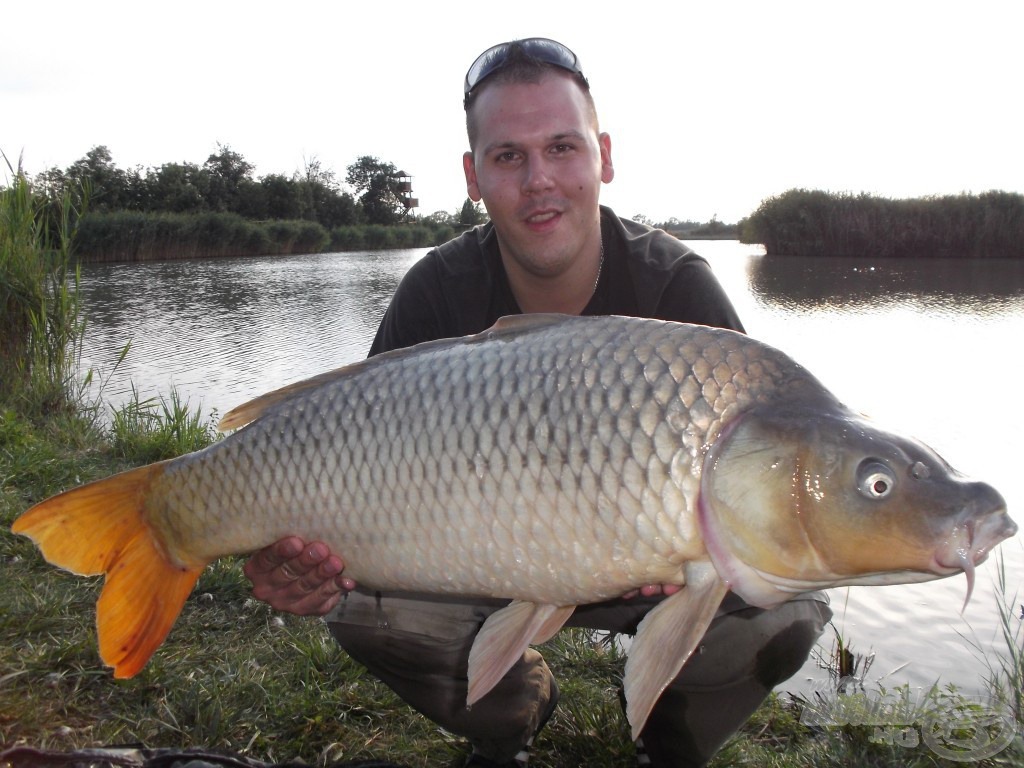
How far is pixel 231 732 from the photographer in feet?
5.25

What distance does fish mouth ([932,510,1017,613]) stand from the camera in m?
1.03

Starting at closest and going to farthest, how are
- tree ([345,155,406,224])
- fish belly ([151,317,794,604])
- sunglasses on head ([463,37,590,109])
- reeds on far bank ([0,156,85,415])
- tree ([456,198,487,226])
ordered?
fish belly ([151,317,794,604])
sunglasses on head ([463,37,590,109])
reeds on far bank ([0,156,85,415])
tree ([456,198,487,226])
tree ([345,155,406,224])

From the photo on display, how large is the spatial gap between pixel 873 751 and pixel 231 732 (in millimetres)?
1222

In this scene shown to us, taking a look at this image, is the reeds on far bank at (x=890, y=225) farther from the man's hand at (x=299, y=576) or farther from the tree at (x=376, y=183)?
the tree at (x=376, y=183)

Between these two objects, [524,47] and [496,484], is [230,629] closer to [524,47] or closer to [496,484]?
[496,484]

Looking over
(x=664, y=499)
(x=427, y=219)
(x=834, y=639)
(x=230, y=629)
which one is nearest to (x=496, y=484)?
(x=664, y=499)

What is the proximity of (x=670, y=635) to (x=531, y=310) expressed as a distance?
0.94m

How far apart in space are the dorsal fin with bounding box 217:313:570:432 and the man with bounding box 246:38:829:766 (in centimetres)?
24

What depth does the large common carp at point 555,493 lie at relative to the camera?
3.60ft

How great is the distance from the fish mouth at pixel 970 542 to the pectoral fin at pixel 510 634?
53cm

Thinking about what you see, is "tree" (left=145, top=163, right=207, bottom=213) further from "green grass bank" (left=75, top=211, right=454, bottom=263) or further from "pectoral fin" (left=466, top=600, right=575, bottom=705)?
"pectoral fin" (left=466, top=600, right=575, bottom=705)

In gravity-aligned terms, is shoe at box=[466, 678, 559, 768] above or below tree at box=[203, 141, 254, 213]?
below

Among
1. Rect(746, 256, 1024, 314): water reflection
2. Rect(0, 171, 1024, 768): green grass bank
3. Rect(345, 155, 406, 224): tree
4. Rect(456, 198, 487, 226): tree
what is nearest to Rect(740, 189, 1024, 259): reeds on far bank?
Rect(746, 256, 1024, 314): water reflection

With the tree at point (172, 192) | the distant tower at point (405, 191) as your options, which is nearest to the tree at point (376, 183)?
the distant tower at point (405, 191)
